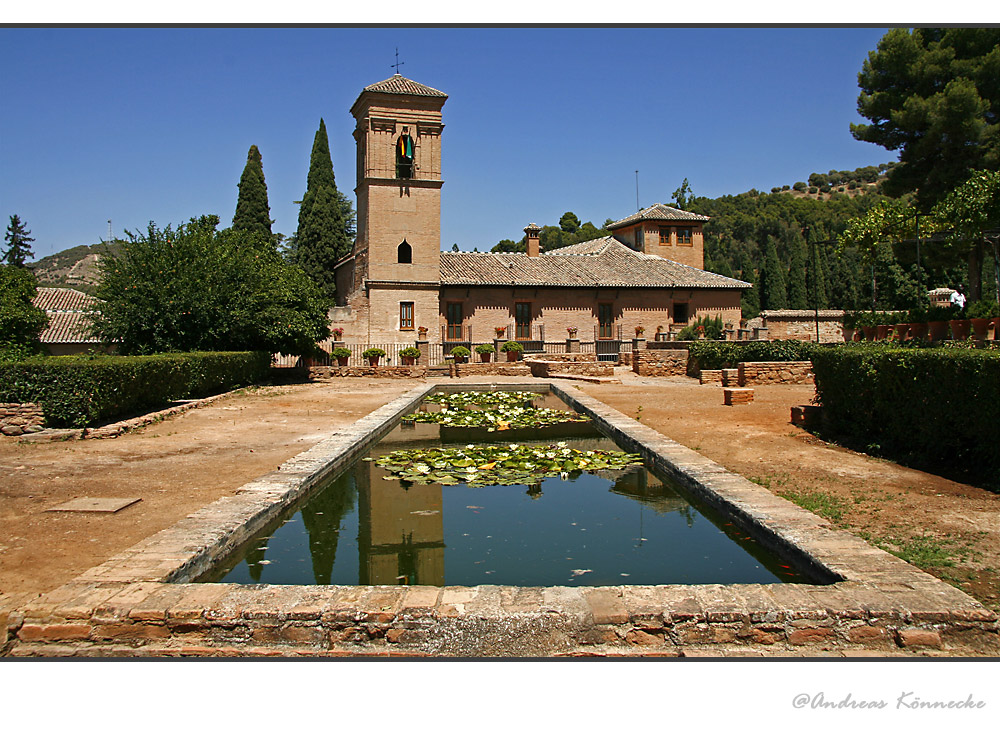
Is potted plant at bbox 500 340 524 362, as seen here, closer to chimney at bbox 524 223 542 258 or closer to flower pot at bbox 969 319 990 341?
chimney at bbox 524 223 542 258

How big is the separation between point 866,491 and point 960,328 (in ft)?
31.0

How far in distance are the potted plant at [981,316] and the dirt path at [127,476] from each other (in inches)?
437

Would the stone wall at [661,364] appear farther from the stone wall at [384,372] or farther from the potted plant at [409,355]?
the potted plant at [409,355]

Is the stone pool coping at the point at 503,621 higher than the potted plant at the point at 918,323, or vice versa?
the potted plant at the point at 918,323

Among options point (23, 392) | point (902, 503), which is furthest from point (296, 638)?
point (23, 392)

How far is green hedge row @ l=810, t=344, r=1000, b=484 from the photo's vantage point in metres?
6.17


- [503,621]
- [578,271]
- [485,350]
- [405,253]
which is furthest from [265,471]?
[578,271]

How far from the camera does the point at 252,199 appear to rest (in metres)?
35.9

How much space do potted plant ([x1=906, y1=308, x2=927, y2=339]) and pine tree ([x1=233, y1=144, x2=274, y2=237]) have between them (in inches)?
1147

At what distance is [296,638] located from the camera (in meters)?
3.30

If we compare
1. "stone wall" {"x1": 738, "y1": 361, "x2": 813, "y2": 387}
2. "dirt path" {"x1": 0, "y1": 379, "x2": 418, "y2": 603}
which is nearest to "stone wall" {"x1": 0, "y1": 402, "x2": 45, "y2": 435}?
"dirt path" {"x1": 0, "y1": 379, "x2": 418, "y2": 603}

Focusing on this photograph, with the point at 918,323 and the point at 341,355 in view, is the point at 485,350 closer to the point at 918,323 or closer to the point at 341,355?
the point at 341,355

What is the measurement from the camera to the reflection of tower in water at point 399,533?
4504mm

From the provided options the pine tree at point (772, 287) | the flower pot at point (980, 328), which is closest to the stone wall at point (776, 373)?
the flower pot at point (980, 328)
